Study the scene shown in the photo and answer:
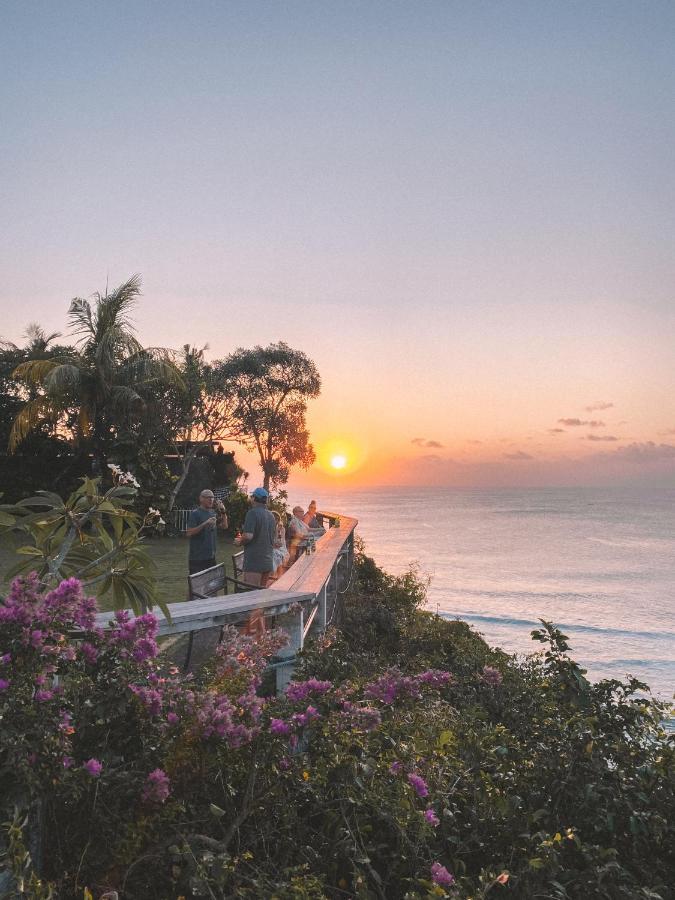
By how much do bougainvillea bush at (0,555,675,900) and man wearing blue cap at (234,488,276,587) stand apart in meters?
4.38

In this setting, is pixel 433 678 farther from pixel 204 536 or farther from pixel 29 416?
pixel 29 416

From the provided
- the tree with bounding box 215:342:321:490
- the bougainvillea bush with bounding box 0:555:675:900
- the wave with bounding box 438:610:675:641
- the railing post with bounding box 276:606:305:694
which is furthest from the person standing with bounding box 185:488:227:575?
the tree with bounding box 215:342:321:490

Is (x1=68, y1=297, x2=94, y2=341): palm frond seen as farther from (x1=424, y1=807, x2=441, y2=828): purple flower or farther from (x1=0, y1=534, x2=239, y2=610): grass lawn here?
(x1=424, y1=807, x2=441, y2=828): purple flower

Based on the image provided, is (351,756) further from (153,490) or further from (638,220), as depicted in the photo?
(153,490)

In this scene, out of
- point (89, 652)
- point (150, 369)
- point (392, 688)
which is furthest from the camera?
point (150, 369)

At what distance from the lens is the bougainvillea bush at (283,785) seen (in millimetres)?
1746

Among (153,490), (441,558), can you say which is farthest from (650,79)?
(441,558)

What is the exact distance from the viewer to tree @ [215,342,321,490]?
40.8 metres

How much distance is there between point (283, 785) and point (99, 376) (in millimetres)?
19372

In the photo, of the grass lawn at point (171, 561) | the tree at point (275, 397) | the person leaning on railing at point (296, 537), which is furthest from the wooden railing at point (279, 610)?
the tree at point (275, 397)

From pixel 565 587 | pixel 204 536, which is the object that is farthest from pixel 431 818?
pixel 565 587

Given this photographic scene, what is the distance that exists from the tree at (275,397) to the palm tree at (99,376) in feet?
63.2

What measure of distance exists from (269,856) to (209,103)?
10546mm

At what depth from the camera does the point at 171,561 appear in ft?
45.8
